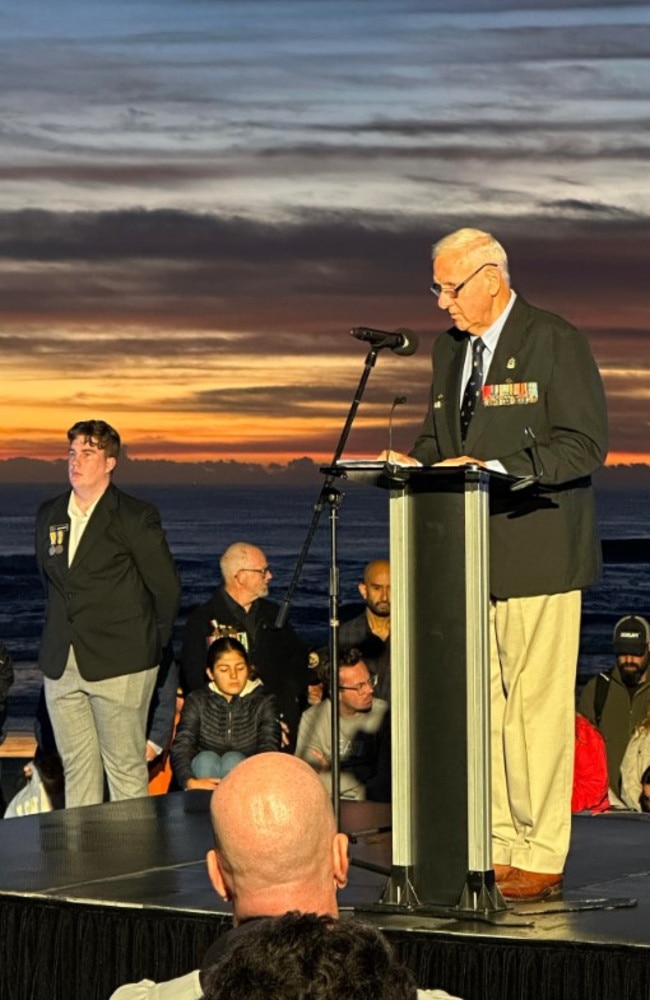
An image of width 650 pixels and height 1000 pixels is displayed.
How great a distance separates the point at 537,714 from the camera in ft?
16.9

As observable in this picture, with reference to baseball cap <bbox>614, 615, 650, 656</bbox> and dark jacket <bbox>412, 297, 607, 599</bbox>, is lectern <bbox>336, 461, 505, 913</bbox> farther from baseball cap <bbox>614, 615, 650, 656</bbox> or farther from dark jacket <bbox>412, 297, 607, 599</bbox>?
baseball cap <bbox>614, 615, 650, 656</bbox>

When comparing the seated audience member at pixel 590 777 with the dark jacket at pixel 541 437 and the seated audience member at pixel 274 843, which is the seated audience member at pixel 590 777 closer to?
the dark jacket at pixel 541 437

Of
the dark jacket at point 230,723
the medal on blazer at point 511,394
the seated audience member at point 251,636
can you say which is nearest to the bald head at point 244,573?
the seated audience member at point 251,636

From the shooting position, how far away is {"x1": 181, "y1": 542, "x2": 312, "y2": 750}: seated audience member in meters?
8.45

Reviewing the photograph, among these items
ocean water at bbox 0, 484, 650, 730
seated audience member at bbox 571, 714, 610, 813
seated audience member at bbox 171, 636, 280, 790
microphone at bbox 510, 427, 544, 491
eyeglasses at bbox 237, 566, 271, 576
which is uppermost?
ocean water at bbox 0, 484, 650, 730

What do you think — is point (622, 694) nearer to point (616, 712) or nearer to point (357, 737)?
point (616, 712)

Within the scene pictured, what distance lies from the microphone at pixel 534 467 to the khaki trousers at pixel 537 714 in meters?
0.42

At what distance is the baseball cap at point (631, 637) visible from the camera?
872 centimetres

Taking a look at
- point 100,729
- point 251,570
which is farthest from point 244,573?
point 100,729

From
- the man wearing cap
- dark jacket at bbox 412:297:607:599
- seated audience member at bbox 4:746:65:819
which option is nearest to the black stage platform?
dark jacket at bbox 412:297:607:599

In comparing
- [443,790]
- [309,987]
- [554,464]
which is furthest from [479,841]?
[309,987]

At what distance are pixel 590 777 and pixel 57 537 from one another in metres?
2.05

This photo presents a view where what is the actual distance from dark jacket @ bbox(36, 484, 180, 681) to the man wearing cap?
2002 millimetres

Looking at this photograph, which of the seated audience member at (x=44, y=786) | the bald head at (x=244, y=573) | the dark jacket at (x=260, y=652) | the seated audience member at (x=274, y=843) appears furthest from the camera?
the bald head at (x=244, y=573)
